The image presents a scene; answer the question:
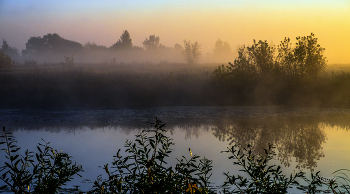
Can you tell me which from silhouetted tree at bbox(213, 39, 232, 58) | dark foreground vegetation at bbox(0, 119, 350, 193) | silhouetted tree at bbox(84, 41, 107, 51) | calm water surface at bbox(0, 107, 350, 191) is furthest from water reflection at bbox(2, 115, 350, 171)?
silhouetted tree at bbox(213, 39, 232, 58)

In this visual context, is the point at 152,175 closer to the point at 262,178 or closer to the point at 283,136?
the point at 262,178

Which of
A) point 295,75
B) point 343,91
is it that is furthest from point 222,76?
point 343,91

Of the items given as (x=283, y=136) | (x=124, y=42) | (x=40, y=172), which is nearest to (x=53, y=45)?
(x=124, y=42)

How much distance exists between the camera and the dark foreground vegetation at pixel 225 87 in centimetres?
2797

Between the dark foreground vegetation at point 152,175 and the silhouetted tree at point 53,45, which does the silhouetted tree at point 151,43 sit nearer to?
the silhouetted tree at point 53,45

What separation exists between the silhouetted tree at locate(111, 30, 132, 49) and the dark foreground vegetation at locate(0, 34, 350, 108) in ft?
191

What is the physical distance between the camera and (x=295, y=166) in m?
8.81

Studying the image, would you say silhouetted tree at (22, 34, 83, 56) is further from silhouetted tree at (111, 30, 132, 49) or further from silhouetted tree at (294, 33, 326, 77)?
silhouetted tree at (294, 33, 326, 77)

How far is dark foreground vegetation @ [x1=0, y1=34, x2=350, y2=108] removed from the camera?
2797cm

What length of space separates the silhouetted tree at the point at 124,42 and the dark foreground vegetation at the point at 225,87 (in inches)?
2295

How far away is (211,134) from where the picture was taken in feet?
48.2

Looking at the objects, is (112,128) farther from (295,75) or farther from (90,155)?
(295,75)

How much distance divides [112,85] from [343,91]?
2107cm

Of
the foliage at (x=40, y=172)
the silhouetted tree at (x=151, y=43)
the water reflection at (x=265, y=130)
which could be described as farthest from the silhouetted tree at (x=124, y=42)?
the foliage at (x=40, y=172)
